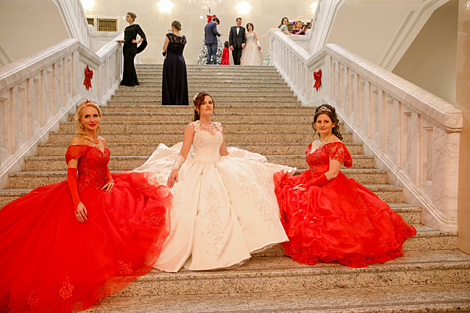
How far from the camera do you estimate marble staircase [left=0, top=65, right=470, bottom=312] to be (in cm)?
249

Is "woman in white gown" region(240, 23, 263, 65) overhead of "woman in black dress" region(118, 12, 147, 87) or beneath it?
overhead

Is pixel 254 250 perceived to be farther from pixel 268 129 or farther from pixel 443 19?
pixel 443 19

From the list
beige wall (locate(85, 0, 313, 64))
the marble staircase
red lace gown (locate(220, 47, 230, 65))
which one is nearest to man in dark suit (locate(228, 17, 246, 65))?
red lace gown (locate(220, 47, 230, 65))

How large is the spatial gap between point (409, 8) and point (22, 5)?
315 inches

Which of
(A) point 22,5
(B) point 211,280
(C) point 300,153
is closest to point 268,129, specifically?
(C) point 300,153

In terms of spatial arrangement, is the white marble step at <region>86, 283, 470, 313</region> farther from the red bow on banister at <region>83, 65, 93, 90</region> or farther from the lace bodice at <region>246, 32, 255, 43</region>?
the lace bodice at <region>246, 32, 255, 43</region>

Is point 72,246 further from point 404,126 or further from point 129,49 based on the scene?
point 129,49

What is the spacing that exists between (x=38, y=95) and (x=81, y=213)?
2948 mm

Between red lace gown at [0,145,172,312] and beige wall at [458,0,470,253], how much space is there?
8.41 ft

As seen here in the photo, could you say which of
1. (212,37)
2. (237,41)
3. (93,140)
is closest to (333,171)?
(93,140)

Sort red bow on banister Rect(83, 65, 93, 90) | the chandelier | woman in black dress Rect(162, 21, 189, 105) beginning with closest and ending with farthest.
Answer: red bow on banister Rect(83, 65, 93, 90) → woman in black dress Rect(162, 21, 189, 105) → the chandelier

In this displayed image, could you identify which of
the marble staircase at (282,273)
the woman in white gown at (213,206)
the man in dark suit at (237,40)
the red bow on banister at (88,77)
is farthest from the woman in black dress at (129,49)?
the woman in white gown at (213,206)

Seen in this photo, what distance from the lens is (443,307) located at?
244cm

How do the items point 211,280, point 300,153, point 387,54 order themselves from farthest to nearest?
point 387,54 < point 300,153 < point 211,280
